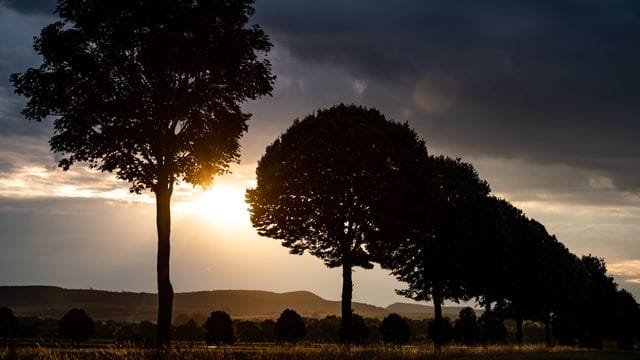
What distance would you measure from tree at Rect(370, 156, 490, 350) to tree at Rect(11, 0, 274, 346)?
1886 cm

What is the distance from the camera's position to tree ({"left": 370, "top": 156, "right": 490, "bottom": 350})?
46.5 meters

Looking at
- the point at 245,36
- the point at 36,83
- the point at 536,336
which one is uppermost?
the point at 245,36

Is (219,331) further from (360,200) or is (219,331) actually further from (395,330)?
(360,200)

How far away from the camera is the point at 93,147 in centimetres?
3073

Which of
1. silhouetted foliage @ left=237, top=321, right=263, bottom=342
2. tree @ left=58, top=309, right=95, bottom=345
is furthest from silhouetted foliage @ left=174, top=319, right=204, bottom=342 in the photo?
tree @ left=58, top=309, right=95, bottom=345

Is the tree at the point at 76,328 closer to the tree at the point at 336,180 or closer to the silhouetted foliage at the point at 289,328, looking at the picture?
the silhouetted foliage at the point at 289,328

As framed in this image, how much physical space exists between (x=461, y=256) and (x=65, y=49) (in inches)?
1507

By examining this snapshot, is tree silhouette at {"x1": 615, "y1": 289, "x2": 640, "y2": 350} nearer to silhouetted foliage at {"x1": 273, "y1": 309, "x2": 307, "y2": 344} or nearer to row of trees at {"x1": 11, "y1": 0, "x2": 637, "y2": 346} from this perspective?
row of trees at {"x1": 11, "y1": 0, "x2": 637, "y2": 346}

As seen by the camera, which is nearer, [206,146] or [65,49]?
[65,49]

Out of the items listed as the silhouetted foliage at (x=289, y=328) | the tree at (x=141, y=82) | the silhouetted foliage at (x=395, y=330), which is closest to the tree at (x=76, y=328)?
the silhouetted foliage at (x=289, y=328)

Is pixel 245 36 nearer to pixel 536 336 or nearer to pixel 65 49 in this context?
pixel 65 49

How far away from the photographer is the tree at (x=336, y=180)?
148ft

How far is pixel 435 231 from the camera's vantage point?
55344 millimetres

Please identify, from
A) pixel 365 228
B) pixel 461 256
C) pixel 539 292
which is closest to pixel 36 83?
pixel 365 228
